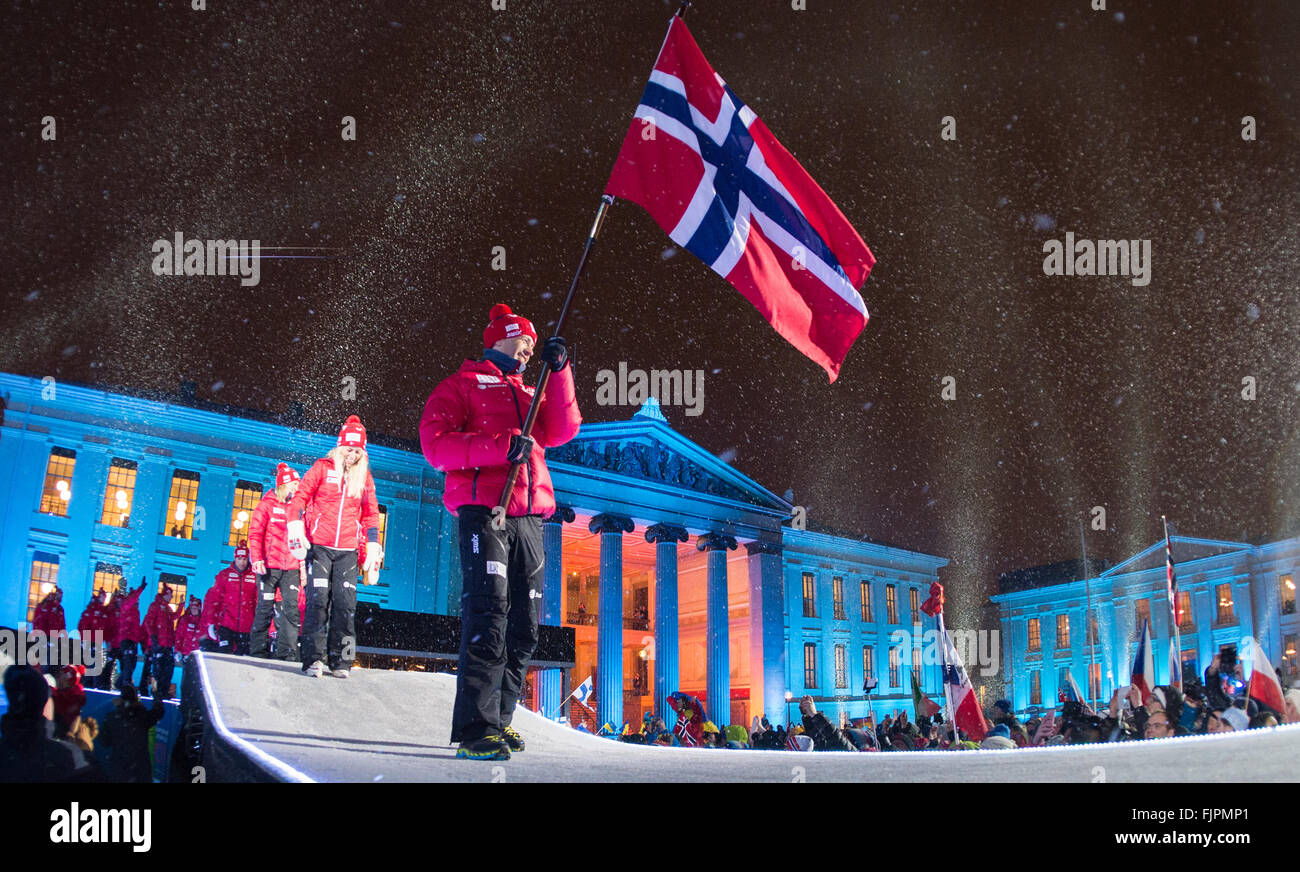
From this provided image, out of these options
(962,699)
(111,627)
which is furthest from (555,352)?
(111,627)

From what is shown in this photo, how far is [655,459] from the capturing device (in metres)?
38.9

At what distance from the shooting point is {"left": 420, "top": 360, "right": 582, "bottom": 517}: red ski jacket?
14.7 feet

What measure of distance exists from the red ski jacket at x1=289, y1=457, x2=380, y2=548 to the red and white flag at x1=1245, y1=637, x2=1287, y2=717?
7.38 metres

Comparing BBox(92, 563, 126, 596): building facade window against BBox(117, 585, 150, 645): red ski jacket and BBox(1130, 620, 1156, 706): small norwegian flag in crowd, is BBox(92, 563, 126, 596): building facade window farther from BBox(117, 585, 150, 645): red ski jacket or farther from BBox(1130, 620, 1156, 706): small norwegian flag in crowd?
BBox(1130, 620, 1156, 706): small norwegian flag in crowd

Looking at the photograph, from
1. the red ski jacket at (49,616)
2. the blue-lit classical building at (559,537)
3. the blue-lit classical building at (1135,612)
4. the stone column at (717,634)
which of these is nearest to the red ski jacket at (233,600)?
the red ski jacket at (49,616)

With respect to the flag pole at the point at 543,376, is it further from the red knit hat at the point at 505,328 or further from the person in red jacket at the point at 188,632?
the person in red jacket at the point at 188,632

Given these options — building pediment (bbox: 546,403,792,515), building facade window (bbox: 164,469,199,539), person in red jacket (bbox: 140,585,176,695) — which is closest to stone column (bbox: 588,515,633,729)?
building pediment (bbox: 546,403,792,515)

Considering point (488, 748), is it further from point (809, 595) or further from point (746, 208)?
point (809, 595)

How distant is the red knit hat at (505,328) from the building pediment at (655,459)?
3012cm

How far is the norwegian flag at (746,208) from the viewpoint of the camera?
5.86 meters

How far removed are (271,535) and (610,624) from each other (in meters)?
25.7
